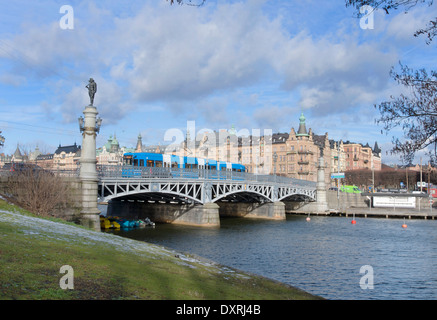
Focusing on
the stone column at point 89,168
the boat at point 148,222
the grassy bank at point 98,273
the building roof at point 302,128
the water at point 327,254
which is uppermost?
the building roof at point 302,128

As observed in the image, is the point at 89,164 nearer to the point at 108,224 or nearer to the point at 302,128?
the point at 108,224

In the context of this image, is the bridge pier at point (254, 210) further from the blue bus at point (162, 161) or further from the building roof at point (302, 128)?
the building roof at point (302, 128)

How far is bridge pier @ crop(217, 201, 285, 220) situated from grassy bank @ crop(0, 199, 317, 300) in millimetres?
56453

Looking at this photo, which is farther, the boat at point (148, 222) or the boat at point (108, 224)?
the boat at point (148, 222)

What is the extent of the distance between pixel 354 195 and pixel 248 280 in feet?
299

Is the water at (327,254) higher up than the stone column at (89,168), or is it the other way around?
the stone column at (89,168)

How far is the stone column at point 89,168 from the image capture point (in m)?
33.1

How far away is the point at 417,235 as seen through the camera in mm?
51594

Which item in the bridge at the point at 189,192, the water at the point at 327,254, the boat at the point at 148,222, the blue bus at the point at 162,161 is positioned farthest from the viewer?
the boat at the point at 148,222

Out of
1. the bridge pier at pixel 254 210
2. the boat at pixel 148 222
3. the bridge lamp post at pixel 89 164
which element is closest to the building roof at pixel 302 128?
the bridge pier at pixel 254 210

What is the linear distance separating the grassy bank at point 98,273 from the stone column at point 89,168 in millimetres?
12836

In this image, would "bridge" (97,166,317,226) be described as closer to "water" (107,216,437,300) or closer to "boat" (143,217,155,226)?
"boat" (143,217,155,226)
